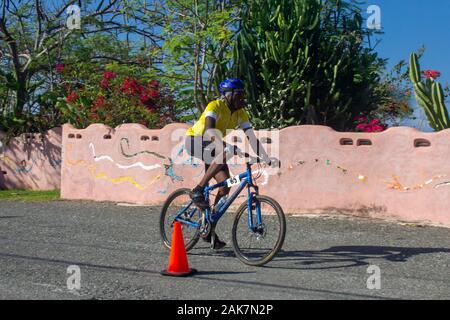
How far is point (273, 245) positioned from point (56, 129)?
13.3 metres

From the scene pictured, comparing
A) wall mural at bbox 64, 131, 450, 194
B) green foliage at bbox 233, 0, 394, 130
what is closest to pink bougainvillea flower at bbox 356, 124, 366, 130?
green foliage at bbox 233, 0, 394, 130

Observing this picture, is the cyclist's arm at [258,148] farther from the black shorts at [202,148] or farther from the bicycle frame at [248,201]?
the black shorts at [202,148]

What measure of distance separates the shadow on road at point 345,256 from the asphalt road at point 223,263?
12 mm

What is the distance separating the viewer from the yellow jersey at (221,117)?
24.1ft

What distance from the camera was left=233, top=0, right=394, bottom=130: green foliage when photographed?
13.8 meters

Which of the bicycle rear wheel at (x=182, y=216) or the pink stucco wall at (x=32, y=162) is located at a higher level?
the pink stucco wall at (x=32, y=162)

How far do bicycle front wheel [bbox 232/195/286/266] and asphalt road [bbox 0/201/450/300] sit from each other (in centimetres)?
15

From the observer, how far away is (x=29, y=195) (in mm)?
17469

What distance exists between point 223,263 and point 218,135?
1.48m

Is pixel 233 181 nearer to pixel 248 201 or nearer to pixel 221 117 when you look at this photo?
pixel 248 201

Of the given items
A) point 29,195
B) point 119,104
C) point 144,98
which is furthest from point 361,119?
point 29,195

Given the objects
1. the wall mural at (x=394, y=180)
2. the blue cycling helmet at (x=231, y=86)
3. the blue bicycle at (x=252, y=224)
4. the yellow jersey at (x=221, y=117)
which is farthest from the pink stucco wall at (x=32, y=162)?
the blue cycling helmet at (x=231, y=86)
